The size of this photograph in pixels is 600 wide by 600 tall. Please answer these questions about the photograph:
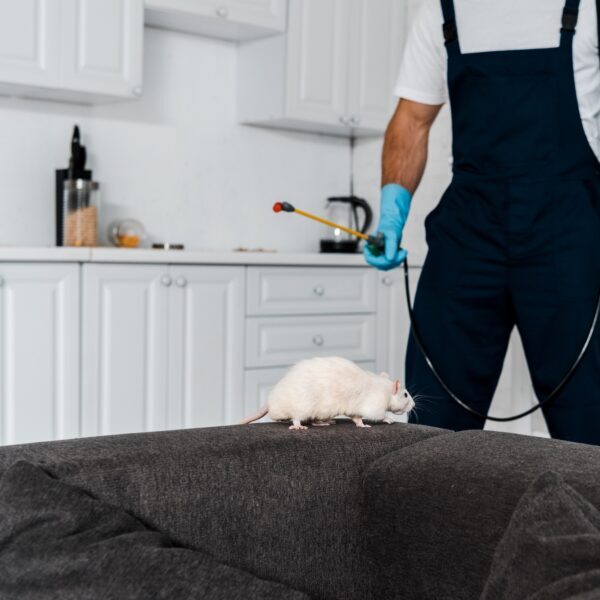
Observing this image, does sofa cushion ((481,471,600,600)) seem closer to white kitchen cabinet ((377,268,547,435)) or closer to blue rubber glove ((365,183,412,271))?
blue rubber glove ((365,183,412,271))

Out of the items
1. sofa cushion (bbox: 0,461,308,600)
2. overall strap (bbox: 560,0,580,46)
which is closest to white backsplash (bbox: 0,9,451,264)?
overall strap (bbox: 560,0,580,46)

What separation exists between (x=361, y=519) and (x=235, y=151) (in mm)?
2958

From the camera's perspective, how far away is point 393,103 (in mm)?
4047

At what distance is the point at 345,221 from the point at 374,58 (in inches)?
27.9

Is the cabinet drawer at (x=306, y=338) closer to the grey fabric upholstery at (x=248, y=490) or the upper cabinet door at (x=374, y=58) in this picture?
the upper cabinet door at (x=374, y=58)

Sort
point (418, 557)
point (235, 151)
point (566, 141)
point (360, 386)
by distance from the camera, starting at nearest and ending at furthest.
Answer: point (418, 557)
point (360, 386)
point (566, 141)
point (235, 151)

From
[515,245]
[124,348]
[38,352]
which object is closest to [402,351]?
[124,348]

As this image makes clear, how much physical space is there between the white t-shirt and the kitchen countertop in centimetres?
125

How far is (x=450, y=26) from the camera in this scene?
83.0 inches

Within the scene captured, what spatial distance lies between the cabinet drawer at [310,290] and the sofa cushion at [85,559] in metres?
2.46

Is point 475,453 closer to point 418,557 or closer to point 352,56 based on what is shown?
point 418,557

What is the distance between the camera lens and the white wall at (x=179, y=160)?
11.3 feet

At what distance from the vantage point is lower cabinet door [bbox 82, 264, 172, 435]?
3.02 meters

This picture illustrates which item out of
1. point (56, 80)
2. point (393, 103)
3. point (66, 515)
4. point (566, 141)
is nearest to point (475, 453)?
point (66, 515)
